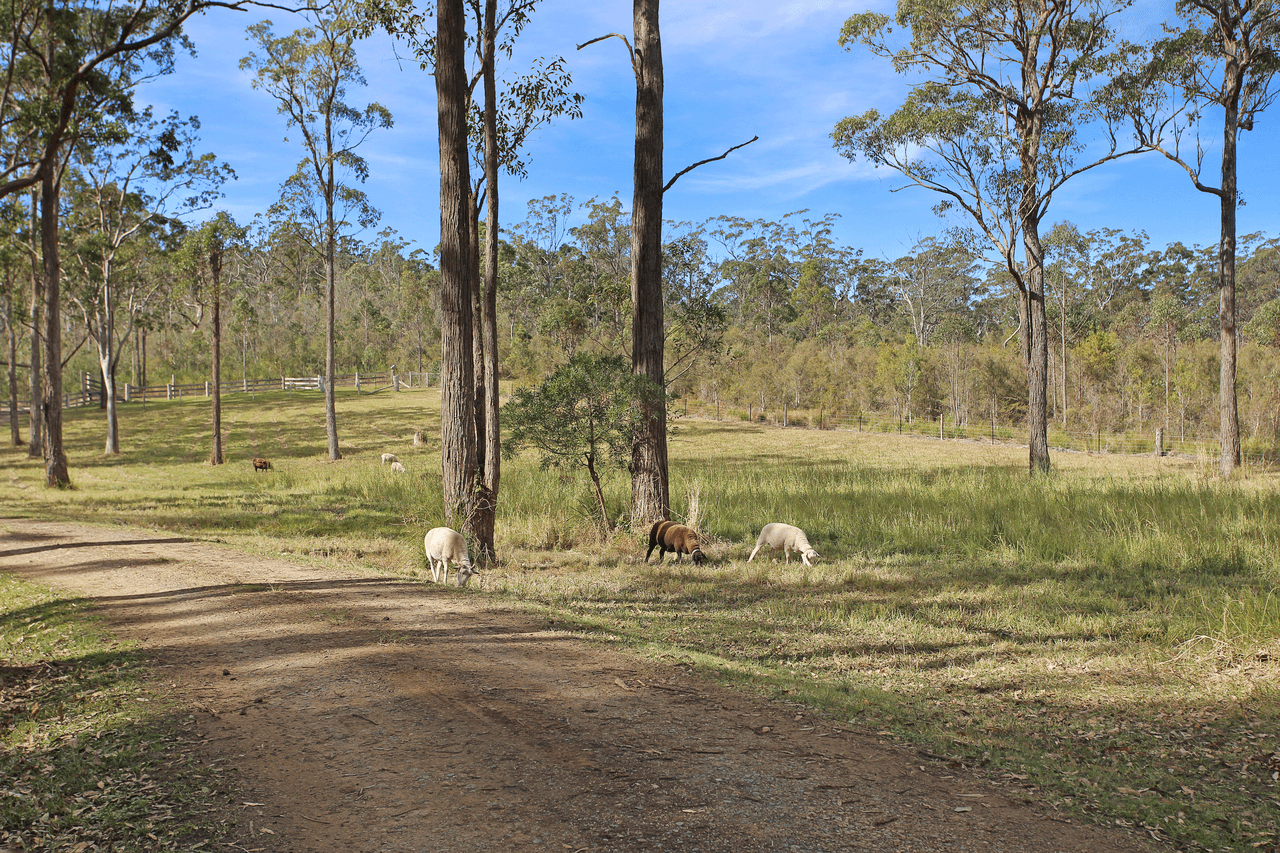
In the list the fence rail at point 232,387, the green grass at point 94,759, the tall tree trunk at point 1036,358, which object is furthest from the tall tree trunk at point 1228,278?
the fence rail at point 232,387

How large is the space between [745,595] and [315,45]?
27.7 meters

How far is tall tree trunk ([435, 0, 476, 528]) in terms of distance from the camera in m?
9.81

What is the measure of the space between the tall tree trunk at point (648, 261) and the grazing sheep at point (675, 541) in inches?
59.2

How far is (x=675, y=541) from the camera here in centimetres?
1001

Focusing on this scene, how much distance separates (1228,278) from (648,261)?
1654 centimetres

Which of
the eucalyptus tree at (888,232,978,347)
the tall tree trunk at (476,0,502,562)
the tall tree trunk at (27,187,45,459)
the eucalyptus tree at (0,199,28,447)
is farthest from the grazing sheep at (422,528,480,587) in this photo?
the eucalyptus tree at (888,232,978,347)

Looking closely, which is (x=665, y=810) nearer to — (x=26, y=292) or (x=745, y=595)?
(x=745, y=595)

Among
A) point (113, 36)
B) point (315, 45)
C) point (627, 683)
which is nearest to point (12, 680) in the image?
point (627, 683)

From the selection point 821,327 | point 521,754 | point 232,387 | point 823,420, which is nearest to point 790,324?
point 821,327

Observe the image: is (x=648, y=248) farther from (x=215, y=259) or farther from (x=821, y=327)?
(x=821, y=327)

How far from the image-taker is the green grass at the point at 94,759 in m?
3.15

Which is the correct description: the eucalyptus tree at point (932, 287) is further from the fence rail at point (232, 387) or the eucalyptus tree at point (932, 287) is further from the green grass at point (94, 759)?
the green grass at point (94, 759)

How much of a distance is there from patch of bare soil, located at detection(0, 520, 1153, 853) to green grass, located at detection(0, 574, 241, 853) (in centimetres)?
19

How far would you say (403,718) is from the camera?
14.0 ft
